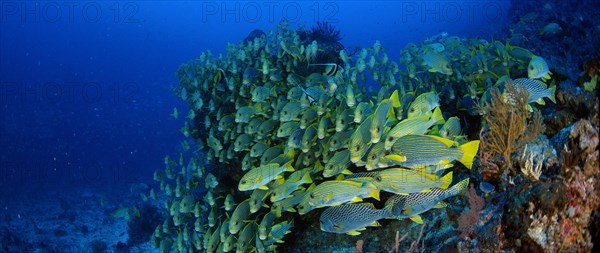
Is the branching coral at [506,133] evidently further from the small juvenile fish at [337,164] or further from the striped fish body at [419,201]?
the small juvenile fish at [337,164]

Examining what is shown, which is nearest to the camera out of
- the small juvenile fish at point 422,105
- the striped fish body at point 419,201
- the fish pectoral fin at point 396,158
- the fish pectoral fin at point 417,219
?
the fish pectoral fin at point 396,158

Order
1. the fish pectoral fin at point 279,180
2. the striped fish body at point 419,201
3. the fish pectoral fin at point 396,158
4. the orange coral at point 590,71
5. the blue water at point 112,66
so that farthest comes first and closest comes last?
the blue water at point 112,66
the orange coral at point 590,71
the fish pectoral fin at point 279,180
the striped fish body at point 419,201
the fish pectoral fin at point 396,158

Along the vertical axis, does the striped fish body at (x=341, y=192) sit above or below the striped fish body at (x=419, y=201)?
above

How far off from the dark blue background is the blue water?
8.7 inches

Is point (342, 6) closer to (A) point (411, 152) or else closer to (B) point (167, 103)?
(B) point (167, 103)

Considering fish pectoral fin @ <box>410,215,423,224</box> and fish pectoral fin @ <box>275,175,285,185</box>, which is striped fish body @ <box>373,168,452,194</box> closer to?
fish pectoral fin @ <box>410,215,423,224</box>

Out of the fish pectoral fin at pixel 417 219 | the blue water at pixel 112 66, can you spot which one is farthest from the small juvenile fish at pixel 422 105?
the blue water at pixel 112 66

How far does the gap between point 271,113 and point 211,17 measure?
14039 centimetres

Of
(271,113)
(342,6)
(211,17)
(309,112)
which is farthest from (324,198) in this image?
(211,17)

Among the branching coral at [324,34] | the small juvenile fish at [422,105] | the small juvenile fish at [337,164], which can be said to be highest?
the branching coral at [324,34]

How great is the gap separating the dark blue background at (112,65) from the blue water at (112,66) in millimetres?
222

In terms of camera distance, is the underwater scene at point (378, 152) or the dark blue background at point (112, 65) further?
the dark blue background at point (112, 65)

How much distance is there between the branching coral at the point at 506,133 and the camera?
163 inches

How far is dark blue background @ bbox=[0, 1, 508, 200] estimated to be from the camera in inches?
1204
